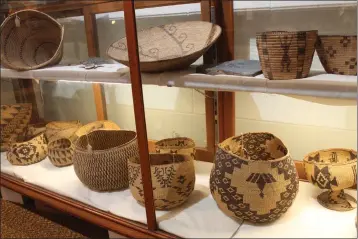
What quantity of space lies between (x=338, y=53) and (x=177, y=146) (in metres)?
0.65

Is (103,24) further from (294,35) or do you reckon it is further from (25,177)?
(294,35)

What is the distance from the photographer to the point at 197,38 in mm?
1064

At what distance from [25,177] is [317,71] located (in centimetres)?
108

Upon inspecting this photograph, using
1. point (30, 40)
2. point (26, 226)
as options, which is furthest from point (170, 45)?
point (26, 226)

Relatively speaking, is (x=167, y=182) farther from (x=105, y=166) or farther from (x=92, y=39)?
(x=92, y=39)

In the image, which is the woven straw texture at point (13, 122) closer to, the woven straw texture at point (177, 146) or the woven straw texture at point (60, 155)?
the woven straw texture at point (60, 155)

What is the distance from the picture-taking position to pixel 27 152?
142cm

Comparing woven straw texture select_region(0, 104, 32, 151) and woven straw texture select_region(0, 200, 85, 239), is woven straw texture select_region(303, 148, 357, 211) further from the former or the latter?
woven straw texture select_region(0, 104, 32, 151)

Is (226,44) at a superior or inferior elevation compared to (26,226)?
superior

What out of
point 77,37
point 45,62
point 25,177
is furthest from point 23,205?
point 77,37

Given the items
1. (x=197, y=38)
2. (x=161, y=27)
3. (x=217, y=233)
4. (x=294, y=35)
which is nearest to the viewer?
(x=294, y=35)

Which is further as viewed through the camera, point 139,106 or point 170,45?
point 170,45

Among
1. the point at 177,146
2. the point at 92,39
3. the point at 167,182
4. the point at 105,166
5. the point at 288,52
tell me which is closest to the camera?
the point at 288,52

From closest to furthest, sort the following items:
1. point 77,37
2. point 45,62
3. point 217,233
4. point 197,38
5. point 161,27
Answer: point 217,233, point 197,38, point 161,27, point 45,62, point 77,37
